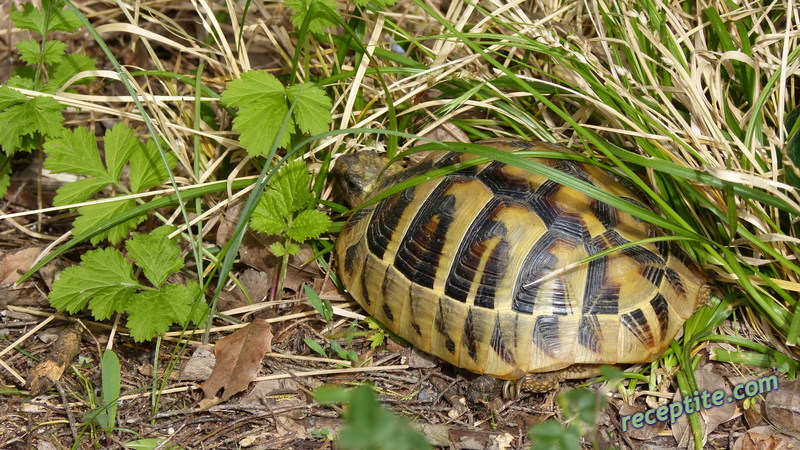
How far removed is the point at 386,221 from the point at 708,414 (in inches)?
62.7

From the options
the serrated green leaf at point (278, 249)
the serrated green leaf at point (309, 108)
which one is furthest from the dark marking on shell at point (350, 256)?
the serrated green leaf at point (309, 108)

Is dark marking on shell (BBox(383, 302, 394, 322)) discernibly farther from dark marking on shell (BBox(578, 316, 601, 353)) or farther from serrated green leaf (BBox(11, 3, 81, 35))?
serrated green leaf (BBox(11, 3, 81, 35))

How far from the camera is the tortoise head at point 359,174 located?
3432 mm

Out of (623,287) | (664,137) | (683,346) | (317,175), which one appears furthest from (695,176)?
(317,175)

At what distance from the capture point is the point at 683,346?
2.96 metres

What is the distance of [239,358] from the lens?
10.1ft

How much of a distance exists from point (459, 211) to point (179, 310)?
49.7 inches

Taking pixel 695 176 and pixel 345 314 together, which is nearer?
pixel 695 176

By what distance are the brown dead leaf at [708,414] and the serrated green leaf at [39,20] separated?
3.29 meters

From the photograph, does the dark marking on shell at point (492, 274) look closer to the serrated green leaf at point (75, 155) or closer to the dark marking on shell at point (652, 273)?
the dark marking on shell at point (652, 273)

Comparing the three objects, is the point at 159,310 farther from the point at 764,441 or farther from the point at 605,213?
the point at 764,441

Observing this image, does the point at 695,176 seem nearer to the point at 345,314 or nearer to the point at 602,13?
the point at 602,13

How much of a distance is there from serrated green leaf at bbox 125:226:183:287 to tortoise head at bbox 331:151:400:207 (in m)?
0.91

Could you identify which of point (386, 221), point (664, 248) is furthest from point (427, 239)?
point (664, 248)
